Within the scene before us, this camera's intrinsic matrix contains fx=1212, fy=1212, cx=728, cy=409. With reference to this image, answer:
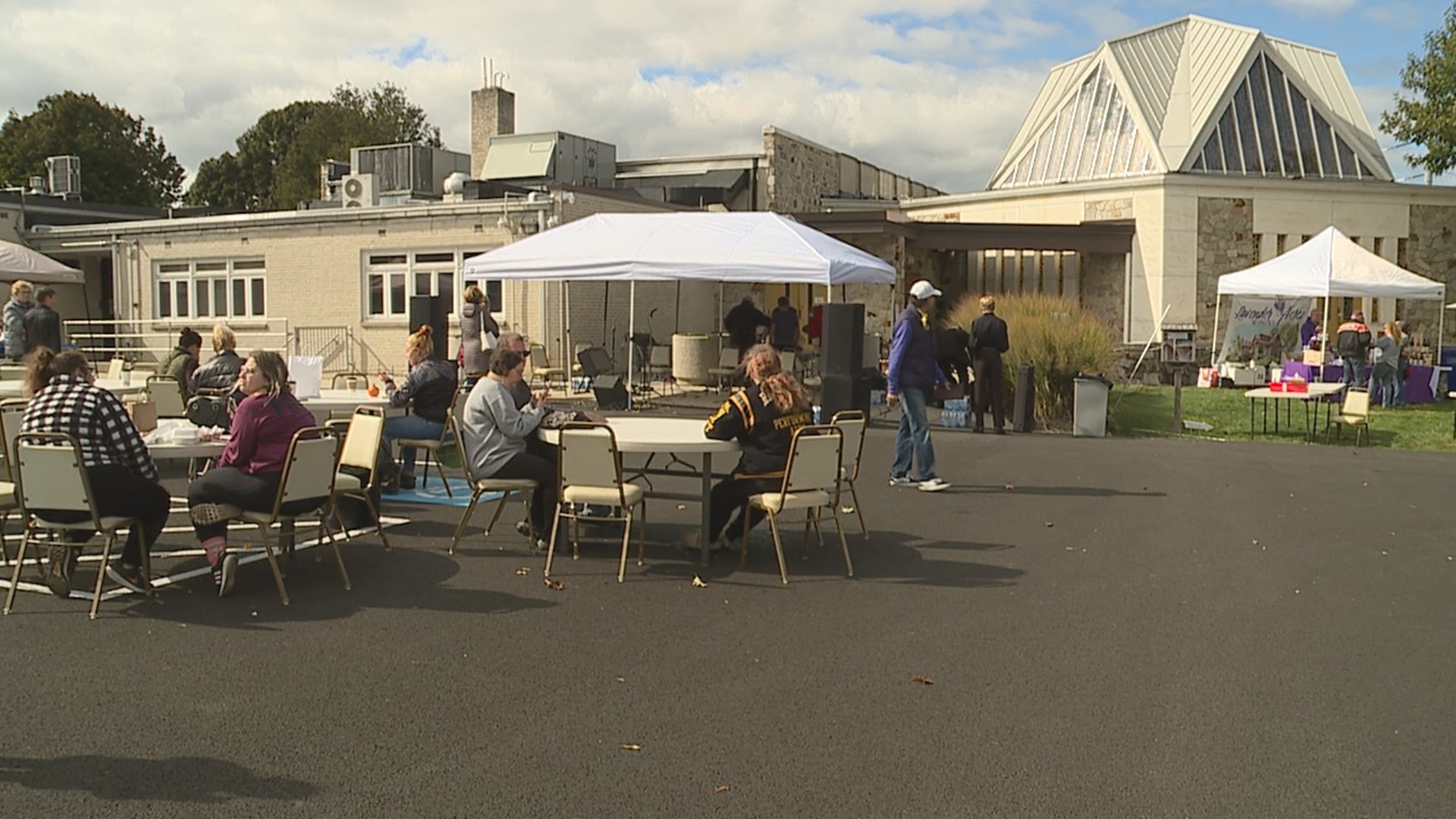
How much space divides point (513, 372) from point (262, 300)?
18412 millimetres

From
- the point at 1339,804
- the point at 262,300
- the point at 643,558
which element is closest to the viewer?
the point at 1339,804

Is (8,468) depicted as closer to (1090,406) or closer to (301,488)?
(301,488)

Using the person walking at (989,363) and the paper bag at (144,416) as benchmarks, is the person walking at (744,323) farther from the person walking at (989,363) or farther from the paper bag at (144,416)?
the paper bag at (144,416)

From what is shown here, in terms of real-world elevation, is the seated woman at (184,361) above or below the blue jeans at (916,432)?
above

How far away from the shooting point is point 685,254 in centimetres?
1386

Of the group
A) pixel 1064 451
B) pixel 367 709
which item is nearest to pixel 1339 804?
pixel 367 709

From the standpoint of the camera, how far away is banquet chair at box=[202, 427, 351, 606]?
6500 mm

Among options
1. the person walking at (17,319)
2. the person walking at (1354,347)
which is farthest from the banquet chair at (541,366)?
the person walking at (1354,347)

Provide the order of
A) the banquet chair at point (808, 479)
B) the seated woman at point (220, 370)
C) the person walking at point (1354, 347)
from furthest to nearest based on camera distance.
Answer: the person walking at point (1354, 347) < the seated woman at point (220, 370) < the banquet chair at point (808, 479)

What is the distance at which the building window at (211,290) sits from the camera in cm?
2466

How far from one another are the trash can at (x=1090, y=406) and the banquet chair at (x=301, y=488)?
34.8 ft

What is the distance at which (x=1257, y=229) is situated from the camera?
24.7 m

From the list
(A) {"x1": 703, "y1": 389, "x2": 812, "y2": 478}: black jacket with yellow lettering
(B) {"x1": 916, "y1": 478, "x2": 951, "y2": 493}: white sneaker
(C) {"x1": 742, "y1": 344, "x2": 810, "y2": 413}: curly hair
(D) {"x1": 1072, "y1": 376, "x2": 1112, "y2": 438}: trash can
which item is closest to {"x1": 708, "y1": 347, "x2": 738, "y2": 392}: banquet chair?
(D) {"x1": 1072, "y1": 376, "x2": 1112, "y2": 438}: trash can

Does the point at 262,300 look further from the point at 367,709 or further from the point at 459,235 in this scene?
the point at 367,709
